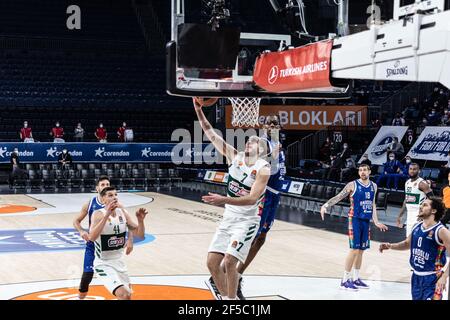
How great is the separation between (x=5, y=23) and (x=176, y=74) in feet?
87.7

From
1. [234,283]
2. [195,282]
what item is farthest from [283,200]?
[234,283]

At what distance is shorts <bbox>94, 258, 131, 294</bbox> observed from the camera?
684cm

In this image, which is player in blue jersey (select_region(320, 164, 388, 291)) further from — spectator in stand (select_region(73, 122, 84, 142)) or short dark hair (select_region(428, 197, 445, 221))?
spectator in stand (select_region(73, 122, 84, 142))

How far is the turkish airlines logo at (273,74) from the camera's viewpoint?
907 centimetres

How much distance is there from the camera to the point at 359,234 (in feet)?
31.3

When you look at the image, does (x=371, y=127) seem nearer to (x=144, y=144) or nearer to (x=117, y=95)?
(x=144, y=144)

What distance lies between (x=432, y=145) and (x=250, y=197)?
17.3 m

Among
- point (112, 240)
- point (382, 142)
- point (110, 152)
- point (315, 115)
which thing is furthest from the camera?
point (110, 152)

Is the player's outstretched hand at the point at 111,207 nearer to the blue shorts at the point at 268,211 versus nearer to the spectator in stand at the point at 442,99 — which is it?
the blue shorts at the point at 268,211

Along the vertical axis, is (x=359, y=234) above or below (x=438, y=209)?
below

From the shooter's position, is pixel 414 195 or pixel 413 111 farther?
pixel 413 111

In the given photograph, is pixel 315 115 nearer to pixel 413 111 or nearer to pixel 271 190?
pixel 413 111

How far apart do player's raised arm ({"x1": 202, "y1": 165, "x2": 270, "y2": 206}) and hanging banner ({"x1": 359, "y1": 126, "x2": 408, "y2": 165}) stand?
57.8 feet

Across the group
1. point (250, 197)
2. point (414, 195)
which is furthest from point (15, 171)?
point (250, 197)
